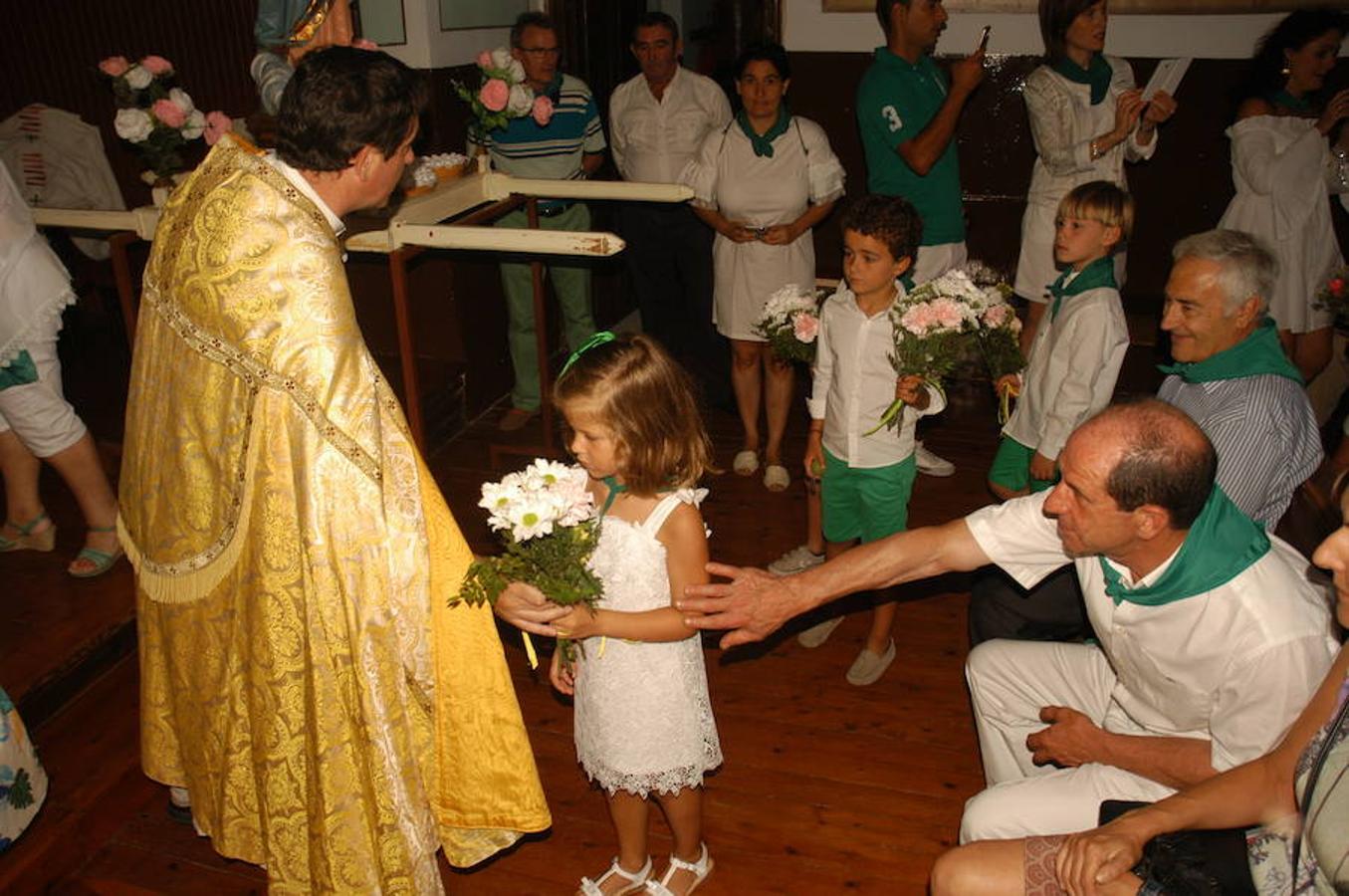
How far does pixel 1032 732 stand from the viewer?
2660 mm

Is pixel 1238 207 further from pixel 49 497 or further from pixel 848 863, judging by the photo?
pixel 49 497

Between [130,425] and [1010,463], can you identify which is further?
[1010,463]

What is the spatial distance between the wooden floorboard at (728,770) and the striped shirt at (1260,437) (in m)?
1.10

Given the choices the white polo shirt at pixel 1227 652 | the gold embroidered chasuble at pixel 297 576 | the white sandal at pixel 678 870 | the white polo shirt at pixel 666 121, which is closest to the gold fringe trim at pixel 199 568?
the gold embroidered chasuble at pixel 297 576

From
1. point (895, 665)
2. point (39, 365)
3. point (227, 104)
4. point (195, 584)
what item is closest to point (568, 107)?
point (227, 104)

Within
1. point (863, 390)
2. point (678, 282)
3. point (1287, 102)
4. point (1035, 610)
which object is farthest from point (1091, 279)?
point (678, 282)

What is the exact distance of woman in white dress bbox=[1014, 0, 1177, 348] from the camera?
464 cm

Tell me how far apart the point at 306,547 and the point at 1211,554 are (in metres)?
1.83

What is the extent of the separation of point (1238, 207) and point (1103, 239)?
212 centimetres

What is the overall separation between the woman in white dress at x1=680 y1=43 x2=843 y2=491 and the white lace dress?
2.33 metres

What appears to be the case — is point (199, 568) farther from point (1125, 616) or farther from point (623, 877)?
point (1125, 616)

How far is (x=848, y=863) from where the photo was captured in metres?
2.85

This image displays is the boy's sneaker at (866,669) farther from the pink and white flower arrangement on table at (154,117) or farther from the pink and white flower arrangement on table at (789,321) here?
the pink and white flower arrangement on table at (154,117)

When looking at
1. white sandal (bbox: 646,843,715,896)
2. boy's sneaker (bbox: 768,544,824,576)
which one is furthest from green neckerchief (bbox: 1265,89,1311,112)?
white sandal (bbox: 646,843,715,896)
